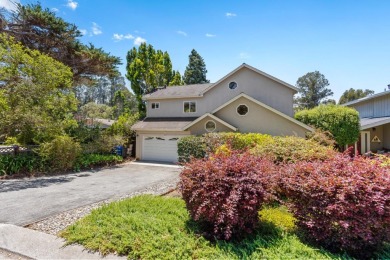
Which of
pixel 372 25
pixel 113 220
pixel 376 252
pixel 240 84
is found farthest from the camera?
pixel 240 84

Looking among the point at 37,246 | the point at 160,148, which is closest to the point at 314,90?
the point at 160,148

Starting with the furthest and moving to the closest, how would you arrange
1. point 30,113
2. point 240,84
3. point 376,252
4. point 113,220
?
point 240,84
point 30,113
point 113,220
point 376,252

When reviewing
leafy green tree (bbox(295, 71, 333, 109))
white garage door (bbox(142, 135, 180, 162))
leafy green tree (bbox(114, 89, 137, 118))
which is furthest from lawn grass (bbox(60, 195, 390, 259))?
leafy green tree (bbox(295, 71, 333, 109))

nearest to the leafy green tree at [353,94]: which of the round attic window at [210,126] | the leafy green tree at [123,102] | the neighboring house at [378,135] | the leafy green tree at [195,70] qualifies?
the leafy green tree at [195,70]

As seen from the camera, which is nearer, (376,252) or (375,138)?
(376,252)

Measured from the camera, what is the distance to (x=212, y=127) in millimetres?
17422

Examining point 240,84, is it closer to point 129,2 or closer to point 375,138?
point 129,2

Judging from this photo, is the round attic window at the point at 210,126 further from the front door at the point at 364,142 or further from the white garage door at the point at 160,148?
the front door at the point at 364,142

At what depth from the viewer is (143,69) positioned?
26812mm

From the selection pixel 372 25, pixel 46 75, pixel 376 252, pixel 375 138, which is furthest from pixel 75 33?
pixel 375 138

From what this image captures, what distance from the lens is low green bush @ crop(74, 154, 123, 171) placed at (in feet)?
49.1

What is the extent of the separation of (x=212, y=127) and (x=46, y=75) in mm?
11397

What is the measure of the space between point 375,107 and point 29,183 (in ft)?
95.0

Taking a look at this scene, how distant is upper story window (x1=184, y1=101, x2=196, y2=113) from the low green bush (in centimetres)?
713
